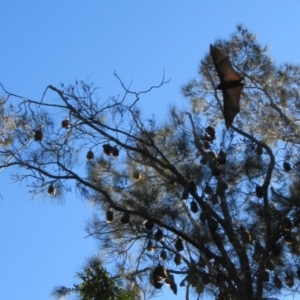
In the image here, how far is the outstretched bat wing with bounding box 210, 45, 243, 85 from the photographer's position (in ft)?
20.2

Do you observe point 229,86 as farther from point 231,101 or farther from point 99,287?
point 99,287

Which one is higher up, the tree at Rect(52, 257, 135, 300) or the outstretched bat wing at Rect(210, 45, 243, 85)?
the outstretched bat wing at Rect(210, 45, 243, 85)

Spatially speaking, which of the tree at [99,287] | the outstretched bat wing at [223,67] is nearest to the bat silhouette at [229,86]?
the outstretched bat wing at [223,67]

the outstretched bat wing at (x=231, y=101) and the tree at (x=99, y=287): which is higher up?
the outstretched bat wing at (x=231, y=101)

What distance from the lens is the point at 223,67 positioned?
6.23m

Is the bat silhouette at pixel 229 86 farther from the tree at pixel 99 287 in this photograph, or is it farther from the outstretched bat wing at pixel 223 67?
the tree at pixel 99 287

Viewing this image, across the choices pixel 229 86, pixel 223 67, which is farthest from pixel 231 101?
pixel 223 67

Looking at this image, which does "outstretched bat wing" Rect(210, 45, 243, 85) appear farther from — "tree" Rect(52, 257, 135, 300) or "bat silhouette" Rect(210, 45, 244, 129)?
"tree" Rect(52, 257, 135, 300)

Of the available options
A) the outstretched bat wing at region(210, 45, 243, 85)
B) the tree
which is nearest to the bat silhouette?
the outstretched bat wing at region(210, 45, 243, 85)

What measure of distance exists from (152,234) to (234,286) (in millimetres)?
842

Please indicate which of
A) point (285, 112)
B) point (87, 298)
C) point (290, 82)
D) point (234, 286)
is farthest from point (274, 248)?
point (290, 82)

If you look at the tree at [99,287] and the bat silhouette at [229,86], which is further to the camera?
the tree at [99,287]

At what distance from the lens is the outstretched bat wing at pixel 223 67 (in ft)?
20.2

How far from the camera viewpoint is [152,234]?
282 inches
